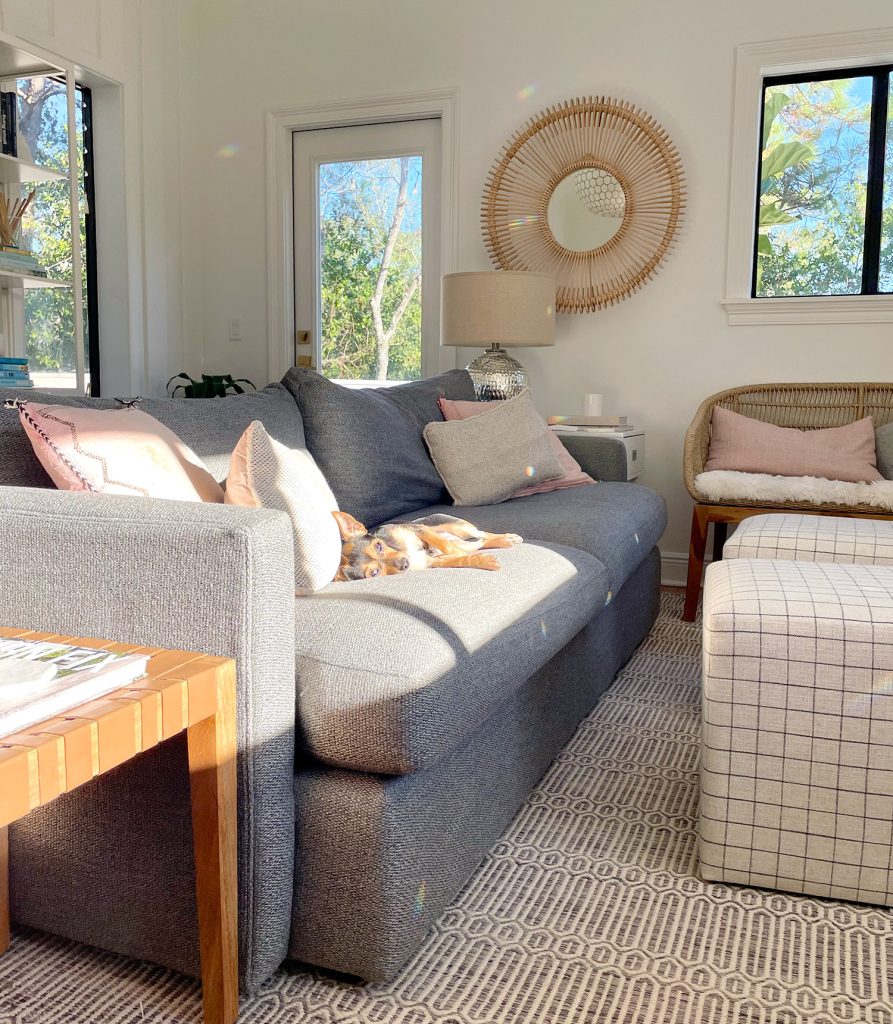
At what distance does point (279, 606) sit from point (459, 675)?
0.96 ft

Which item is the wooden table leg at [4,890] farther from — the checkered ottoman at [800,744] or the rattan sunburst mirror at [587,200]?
the rattan sunburst mirror at [587,200]

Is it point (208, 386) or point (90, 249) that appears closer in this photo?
point (90, 249)

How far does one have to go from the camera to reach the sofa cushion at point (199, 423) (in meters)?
1.45

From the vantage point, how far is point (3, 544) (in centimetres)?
123

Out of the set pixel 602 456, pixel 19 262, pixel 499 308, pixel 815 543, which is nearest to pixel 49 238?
pixel 19 262

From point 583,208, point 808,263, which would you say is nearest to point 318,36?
point 583,208

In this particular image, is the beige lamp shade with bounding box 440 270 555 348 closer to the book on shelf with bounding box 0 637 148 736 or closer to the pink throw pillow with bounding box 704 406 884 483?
the pink throw pillow with bounding box 704 406 884 483

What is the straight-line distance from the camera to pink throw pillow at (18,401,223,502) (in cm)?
137

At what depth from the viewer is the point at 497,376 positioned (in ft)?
12.2

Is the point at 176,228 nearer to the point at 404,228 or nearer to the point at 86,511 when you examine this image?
the point at 404,228

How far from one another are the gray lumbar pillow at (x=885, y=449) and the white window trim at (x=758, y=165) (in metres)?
0.52

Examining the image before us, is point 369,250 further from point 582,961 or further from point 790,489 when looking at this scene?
point 582,961

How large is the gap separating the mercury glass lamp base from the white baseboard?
93cm

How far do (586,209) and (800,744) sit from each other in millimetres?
2962
